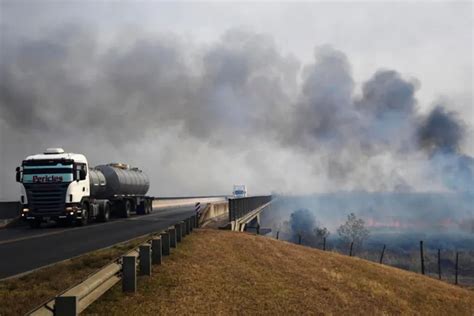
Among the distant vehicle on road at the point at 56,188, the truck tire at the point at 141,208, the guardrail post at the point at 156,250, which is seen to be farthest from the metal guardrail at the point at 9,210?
the guardrail post at the point at 156,250

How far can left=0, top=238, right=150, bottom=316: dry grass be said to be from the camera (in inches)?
368

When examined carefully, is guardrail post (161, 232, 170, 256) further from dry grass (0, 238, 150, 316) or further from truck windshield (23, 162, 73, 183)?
truck windshield (23, 162, 73, 183)

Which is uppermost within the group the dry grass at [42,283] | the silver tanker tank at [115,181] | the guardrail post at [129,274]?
the silver tanker tank at [115,181]

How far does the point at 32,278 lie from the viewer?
38.7 feet

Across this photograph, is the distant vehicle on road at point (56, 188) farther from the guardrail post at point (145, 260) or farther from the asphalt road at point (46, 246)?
the guardrail post at point (145, 260)

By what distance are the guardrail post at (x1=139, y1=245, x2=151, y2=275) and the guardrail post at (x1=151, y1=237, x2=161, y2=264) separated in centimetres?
139

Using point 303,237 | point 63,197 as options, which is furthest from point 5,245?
point 303,237

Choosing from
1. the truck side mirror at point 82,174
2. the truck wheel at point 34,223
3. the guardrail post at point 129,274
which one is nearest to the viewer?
the guardrail post at point 129,274

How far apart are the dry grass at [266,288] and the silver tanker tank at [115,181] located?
565 inches

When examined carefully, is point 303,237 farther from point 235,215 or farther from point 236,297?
point 236,297

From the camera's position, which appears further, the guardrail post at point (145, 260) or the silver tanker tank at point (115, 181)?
the silver tanker tank at point (115, 181)

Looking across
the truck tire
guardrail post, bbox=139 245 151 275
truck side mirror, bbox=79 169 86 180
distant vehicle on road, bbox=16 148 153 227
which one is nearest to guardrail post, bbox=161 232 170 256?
guardrail post, bbox=139 245 151 275

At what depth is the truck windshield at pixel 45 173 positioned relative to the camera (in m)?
26.3

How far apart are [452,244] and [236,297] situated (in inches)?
5722
